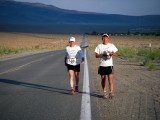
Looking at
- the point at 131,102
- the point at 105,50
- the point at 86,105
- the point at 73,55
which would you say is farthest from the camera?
the point at 73,55

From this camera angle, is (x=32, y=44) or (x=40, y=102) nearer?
(x=40, y=102)

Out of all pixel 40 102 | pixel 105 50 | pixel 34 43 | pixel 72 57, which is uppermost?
pixel 105 50

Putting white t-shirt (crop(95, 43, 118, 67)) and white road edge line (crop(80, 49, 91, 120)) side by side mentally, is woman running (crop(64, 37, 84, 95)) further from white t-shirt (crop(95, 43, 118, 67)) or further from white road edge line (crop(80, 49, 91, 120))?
white t-shirt (crop(95, 43, 118, 67))

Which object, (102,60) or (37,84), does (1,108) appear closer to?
(102,60)

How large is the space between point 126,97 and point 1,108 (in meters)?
3.35

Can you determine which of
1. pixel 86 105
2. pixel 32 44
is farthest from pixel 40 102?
pixel 32 44

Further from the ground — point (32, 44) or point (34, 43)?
point (32, 44)

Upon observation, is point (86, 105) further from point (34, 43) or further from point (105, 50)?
point (34, 43)

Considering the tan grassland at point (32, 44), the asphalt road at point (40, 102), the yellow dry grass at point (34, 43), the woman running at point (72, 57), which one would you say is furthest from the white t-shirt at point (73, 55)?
the yellow dry grass at point (34, 43)

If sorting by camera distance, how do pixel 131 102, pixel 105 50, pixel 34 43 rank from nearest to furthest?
pixel 131 102, pixel 105 50, pixel 34 43

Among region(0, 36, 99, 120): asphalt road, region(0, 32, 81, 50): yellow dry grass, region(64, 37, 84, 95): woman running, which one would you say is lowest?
region(0, 32, 81, 50): yellow dry grass

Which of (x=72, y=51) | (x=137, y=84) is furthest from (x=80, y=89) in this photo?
(x=137, y=84)

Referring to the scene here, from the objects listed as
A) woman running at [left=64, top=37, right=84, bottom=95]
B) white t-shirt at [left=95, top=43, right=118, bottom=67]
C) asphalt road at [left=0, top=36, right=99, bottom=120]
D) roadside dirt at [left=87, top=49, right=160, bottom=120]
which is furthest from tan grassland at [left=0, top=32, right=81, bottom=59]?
white t-shirt at [left=95, top=43, right=118, bottom=67]

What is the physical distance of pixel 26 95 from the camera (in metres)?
9.05
